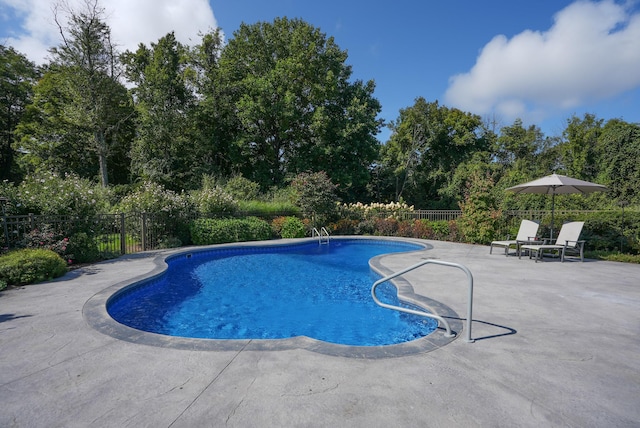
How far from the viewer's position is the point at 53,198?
807cm

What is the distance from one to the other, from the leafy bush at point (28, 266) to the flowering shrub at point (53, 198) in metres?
1.59

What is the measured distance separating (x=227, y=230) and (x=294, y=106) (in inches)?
495

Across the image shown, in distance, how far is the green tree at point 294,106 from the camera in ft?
73.3

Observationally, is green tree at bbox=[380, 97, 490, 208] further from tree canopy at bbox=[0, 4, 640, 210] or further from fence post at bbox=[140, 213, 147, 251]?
fence post at bbox=[140, 213, 147, 251]

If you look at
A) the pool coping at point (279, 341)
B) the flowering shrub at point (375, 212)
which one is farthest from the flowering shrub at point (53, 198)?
the flowering shrub at point (375, 212)

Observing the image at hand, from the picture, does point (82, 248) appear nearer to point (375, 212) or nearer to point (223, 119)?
point (375, 212)

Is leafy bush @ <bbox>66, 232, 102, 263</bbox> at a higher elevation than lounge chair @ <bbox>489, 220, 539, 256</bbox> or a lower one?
lower

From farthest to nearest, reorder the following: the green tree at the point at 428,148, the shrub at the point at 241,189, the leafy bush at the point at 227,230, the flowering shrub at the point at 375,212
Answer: the green tree at the point at 428,148
the shrub at the point at 241,189
the flowering shrub at the point at 375,212
the leafy bush at the point at 227,230

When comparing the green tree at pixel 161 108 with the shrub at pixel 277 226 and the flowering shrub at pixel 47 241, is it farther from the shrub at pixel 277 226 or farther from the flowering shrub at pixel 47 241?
the flowering shrub at pixel 47 241

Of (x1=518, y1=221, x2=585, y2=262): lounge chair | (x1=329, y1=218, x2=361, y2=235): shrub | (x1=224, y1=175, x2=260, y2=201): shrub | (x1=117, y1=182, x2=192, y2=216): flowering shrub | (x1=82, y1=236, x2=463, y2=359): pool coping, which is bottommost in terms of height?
(x1=82, y1=236, x2=463, y2=359): pool coping

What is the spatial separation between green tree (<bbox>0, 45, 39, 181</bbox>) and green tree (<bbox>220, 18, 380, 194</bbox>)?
1623 centimetres

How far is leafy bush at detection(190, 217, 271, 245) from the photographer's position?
Result: 12.1 m

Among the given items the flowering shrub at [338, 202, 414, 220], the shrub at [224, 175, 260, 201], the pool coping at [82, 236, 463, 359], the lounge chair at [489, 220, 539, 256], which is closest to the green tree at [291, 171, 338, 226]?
the flowering shrub at [338, 202, 414, 220]

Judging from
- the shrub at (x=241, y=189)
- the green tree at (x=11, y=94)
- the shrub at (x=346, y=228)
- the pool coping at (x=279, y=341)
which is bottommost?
the pool coping at (x=279, y=341)
